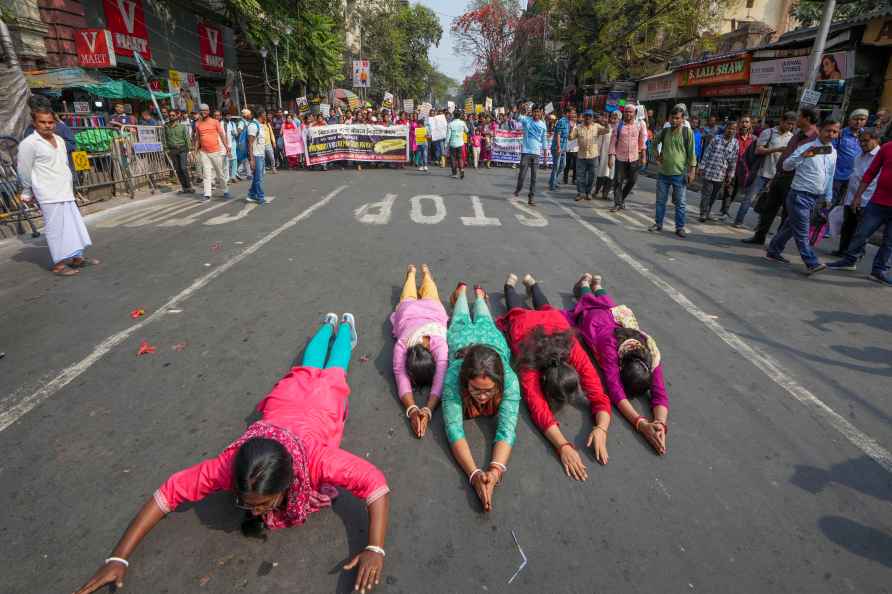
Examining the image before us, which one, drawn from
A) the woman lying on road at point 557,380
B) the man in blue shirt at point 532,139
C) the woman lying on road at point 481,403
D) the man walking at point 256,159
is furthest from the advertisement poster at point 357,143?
the woman lying on road at point 481,403

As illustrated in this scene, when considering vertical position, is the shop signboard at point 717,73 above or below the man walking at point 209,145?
above

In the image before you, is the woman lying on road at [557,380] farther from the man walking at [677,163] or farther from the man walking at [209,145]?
the man walking at [209,145]

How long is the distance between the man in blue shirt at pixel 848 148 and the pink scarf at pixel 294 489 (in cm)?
883

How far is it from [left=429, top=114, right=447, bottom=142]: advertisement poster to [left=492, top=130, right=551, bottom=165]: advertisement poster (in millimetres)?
2233

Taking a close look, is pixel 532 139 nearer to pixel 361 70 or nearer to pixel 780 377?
pixel 780 377

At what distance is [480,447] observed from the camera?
3.02 metres

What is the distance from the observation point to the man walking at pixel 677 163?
7.63 m

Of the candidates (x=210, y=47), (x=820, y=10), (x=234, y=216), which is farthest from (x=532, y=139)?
(x=820, y=10)

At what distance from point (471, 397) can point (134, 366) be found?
108 inches

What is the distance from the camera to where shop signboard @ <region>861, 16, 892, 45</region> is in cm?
1168

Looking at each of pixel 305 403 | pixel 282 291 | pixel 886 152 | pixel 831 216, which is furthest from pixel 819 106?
pixel 305 403

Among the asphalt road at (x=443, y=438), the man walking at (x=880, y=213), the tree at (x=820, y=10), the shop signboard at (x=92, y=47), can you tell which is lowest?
the asphalt road at (x=443, y=438)

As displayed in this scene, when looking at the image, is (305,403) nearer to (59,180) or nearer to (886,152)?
(59,180)

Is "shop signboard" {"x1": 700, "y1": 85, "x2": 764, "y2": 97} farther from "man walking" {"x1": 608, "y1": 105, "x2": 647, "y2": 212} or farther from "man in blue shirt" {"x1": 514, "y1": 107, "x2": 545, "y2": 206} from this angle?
"man in blue shirt" {"x1": 514, "y1": 107, "x2": 545, "y2": 206}
